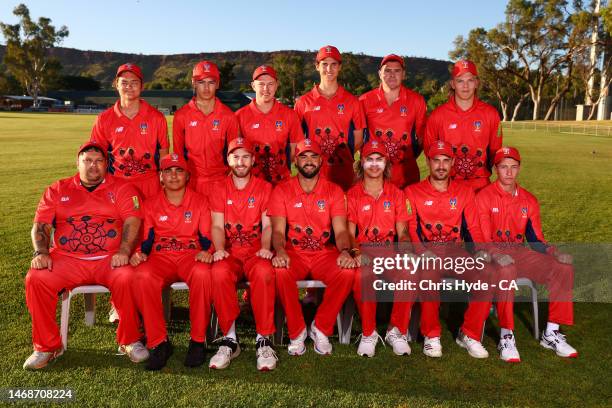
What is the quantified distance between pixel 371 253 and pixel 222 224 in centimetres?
131

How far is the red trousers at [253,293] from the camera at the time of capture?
4004 mm

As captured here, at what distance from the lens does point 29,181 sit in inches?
468

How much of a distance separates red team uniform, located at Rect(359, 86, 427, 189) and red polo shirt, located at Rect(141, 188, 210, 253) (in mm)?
2151

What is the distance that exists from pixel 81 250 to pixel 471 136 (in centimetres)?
378

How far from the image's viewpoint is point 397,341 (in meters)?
4.18

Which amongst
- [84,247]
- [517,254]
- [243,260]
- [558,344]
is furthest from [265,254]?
[558,344]

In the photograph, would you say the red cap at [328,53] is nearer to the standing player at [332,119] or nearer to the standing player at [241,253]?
the standing player at [332,119]

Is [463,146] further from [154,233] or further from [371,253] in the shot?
[154,233]

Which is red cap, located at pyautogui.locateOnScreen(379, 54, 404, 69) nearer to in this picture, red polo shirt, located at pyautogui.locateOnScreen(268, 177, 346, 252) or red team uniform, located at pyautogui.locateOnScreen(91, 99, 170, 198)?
red polo shirt, located at pyautogui.locateOnScreen(268, 177, 346, 252)

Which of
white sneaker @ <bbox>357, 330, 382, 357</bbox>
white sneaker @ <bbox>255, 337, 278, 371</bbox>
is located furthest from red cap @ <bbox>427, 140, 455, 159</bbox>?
white sneaker @ <bbox>255, 337, 278, 371</bbox>

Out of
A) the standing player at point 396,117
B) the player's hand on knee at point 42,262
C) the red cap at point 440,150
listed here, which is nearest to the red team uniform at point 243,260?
the player's hand on knee at point 42,262

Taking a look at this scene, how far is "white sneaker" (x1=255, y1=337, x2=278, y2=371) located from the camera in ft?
12.6

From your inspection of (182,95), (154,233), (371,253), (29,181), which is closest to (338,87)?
(371,253)

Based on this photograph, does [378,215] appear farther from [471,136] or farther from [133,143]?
[133,143]
